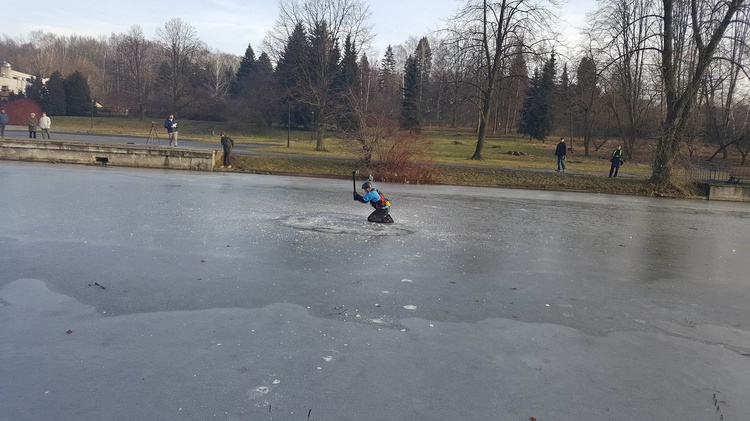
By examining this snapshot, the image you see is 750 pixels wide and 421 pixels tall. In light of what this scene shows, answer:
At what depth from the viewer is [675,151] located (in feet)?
86.4

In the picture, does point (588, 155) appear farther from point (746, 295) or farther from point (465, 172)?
point (746, 295)

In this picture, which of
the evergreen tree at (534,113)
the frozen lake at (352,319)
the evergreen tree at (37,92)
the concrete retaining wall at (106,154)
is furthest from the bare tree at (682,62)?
the evergreen tree at (37,92)

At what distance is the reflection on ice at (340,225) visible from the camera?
482 inches

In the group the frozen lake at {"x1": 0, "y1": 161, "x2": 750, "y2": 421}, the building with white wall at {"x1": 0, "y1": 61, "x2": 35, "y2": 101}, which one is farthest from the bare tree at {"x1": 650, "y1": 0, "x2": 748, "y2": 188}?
the building with white wall at {"x1": 0, "y1": 61, "x2": 35, "y2": 101}

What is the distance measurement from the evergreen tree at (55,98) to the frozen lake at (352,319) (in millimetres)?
66296

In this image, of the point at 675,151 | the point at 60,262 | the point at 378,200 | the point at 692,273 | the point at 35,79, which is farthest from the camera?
the point at 35,79

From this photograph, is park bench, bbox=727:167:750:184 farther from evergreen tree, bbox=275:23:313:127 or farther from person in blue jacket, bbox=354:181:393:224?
evergreen tree, bbox=275:23:313:127

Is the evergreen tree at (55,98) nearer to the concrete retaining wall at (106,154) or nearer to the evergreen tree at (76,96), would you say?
the evergreen tree at (76,96)

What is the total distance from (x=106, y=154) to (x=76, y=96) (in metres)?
55.8

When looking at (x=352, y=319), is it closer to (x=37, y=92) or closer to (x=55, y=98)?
(x=55, y=98)

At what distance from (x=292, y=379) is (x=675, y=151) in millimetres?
27039

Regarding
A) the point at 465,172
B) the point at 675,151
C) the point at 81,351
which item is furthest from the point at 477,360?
the point at 675,151

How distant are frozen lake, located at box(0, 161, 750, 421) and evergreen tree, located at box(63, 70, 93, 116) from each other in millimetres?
67714

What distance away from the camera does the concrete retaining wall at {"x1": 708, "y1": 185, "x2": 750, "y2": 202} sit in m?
26.2
